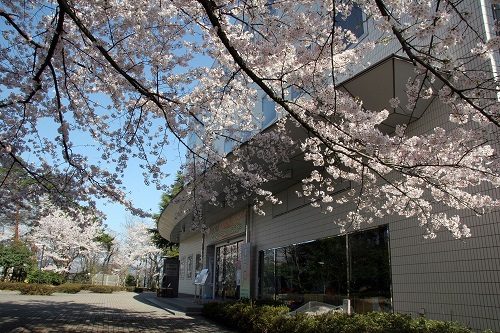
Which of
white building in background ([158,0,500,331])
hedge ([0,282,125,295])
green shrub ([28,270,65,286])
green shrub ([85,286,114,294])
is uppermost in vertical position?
white building in background ([158,0,500,331])

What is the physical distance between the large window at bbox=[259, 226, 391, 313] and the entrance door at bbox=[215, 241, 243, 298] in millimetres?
4086

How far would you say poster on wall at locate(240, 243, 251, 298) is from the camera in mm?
16016

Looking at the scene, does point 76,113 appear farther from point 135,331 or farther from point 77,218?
point 135,331

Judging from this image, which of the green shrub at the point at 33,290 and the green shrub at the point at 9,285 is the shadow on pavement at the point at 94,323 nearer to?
the green shrub at the point at 33,290

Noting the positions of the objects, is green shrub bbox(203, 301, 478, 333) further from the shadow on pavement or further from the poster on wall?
the poster on wall

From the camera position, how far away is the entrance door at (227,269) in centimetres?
1914

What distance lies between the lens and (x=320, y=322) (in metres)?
7.59

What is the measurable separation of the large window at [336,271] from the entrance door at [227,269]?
13.4ft

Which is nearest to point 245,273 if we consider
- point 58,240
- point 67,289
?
point 67,289

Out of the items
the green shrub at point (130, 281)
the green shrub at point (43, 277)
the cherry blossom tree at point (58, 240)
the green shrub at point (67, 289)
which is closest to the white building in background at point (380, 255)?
the green shrub at point (67, 289)

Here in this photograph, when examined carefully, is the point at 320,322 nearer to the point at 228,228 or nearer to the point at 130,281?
the point at 228,228

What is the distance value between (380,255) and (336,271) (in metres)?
1.91

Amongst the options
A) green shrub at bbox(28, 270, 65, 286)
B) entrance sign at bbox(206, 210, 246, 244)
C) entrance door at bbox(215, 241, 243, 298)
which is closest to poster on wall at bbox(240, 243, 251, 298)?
entrance door at bbox(215, 241, 243, 298)

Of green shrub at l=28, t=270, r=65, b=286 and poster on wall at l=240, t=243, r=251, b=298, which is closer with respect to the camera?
poster on wall at l=240, t=243, r=251, b=298
